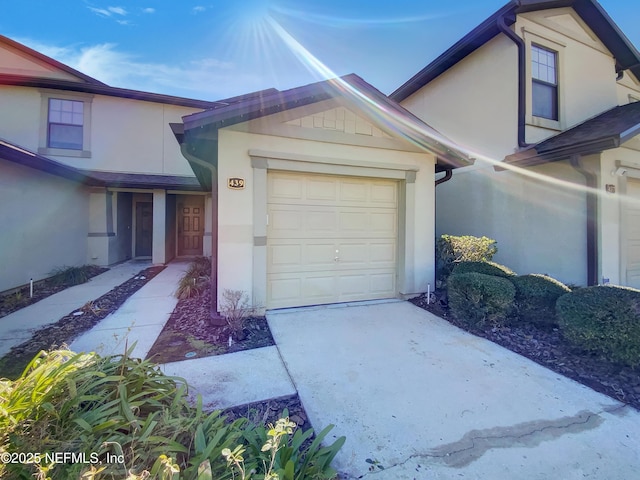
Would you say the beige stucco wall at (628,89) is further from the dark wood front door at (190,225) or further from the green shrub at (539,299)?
the dark wood front door at (190,225)

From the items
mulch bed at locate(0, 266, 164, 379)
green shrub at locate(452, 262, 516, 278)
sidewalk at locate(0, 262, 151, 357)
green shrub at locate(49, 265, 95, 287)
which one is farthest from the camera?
green shrub at locate(49, 265, 95, 287)

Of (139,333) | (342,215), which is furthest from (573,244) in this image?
(139,333)

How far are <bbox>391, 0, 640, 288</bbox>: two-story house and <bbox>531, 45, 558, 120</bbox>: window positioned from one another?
0.08 feet

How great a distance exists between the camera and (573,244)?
6.80 meters

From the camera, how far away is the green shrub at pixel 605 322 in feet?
10.7

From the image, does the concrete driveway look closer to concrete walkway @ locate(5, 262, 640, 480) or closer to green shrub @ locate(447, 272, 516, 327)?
concrete walkway @ locate(5, 262, 640, 480)

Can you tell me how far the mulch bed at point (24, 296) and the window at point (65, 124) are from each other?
17.4 ft

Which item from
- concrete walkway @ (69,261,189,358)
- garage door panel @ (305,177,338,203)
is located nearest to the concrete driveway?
concrete walkway @ (69,261,189,358)

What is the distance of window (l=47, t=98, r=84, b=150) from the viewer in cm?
1015

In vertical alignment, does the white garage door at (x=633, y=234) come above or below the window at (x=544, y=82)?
below

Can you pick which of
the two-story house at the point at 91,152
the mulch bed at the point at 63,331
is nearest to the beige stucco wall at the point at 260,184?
the mulch bed at the point at 63,331

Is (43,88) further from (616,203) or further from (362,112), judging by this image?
(616,203)

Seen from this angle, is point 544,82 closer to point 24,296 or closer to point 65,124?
point 24,296

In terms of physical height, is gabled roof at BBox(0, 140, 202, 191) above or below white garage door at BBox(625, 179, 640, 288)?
above
